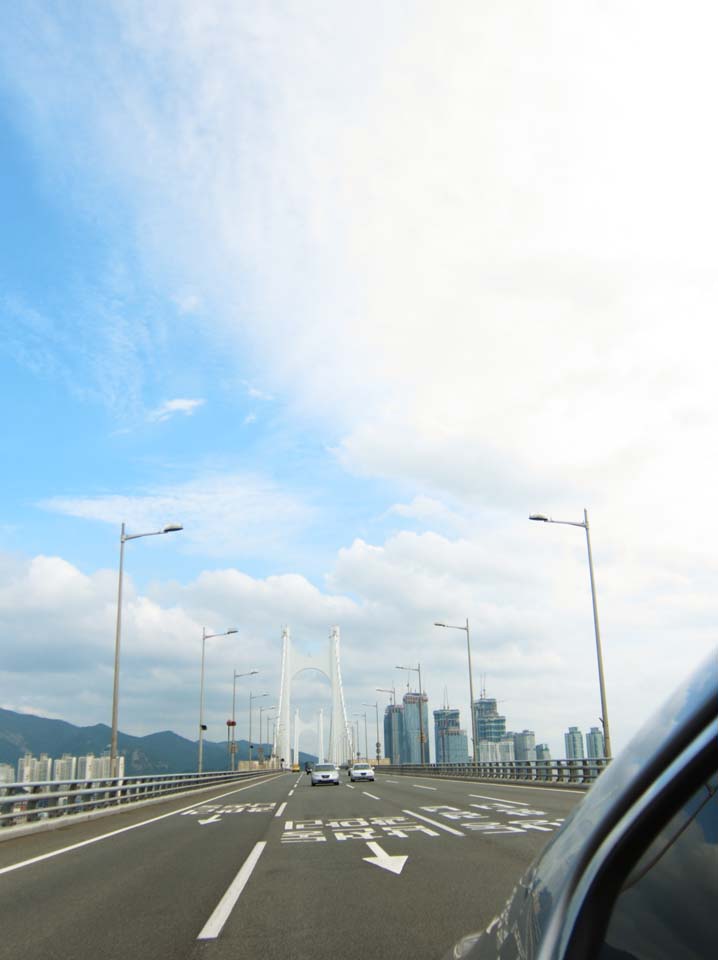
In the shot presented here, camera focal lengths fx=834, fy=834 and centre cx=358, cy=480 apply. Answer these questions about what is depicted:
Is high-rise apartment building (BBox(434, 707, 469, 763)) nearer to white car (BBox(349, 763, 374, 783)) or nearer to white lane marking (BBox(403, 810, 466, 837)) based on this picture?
white car (BBox(349, 763, 374, 783))

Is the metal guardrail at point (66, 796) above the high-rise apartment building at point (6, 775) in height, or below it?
below

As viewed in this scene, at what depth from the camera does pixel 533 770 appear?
34.2 metres

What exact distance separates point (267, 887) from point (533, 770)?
92.0 feet

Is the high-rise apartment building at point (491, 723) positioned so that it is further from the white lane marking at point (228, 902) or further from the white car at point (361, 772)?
the white lane marking at point (228, 902)

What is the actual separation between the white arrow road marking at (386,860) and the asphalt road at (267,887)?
4 centimetres

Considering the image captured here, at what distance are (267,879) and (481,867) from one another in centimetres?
234

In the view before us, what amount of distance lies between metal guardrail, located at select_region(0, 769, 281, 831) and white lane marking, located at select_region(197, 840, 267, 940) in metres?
6.60

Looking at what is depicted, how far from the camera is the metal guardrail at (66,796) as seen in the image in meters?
15.9

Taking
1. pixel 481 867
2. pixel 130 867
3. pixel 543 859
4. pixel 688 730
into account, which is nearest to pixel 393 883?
pixel 481 867

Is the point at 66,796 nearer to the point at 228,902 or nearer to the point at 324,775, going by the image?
the point at 228,902

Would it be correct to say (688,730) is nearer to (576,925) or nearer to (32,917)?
(576,925)

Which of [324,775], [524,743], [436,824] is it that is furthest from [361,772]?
[524,743]

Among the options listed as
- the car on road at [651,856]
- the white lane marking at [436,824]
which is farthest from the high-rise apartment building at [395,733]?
the car on road at [651,856]

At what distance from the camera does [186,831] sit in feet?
52.1
